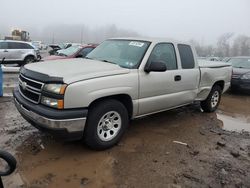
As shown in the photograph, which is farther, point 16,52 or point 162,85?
point 16,52

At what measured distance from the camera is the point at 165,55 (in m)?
5.48

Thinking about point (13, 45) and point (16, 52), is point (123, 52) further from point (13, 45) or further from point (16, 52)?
point (13, 45)

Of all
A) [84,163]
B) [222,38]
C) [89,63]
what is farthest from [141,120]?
[222,38]

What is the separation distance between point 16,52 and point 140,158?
1475 cm

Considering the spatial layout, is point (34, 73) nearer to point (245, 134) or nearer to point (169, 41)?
point (169, 41)

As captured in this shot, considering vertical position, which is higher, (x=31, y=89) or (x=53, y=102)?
(x=31, y=89)

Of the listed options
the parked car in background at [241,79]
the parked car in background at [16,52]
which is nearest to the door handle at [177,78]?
the parked car in background at [241,79]

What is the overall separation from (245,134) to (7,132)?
4.84m

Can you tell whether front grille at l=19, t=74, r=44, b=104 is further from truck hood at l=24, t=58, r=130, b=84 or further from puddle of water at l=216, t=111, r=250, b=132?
puddle of water at l=216, t=111, r=250, b=132

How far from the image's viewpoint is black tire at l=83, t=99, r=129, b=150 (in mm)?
4129

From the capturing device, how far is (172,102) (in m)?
5.59

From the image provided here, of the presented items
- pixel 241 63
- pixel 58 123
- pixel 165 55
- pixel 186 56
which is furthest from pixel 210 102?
pixel 241 63

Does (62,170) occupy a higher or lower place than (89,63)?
lower

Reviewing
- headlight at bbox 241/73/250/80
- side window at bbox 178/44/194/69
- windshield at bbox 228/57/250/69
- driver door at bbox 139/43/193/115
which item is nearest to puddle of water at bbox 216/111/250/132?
driver door at bbox 139/43/193/115
